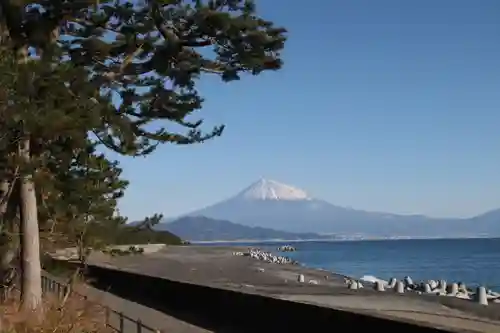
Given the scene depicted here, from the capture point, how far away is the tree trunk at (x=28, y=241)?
33.6 ft

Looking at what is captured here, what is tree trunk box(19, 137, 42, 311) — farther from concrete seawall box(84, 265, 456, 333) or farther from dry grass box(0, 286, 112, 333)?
concrete seawall box(84, 265, 456, 333)

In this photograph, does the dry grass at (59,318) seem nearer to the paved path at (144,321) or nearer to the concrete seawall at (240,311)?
the paved path at (144,321)

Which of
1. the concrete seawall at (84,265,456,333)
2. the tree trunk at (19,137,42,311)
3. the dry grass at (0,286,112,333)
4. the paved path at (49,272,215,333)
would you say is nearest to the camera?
the dry grass at (0,286,112,333)

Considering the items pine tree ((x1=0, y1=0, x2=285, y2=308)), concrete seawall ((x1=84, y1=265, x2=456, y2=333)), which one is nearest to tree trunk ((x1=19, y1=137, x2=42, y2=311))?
pine tree ((x1=0, y1=0, x2=285, y2=308))

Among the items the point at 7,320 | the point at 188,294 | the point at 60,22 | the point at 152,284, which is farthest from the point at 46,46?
the point at 152,284

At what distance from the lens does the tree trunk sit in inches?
403

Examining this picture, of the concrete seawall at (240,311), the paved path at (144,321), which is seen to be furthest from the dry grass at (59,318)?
the concrete seawall at (240,311)

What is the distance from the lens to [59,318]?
8852 millimetres

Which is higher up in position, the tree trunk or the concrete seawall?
the tree trunk

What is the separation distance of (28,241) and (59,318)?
72.4 inches

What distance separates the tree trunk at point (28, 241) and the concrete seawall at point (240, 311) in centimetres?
316

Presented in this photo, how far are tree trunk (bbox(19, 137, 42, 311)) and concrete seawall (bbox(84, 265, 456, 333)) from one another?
10.4 feet

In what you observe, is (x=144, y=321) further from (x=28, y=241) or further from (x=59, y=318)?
(x=59, y=318)

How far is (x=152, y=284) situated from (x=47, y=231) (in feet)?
9.24
